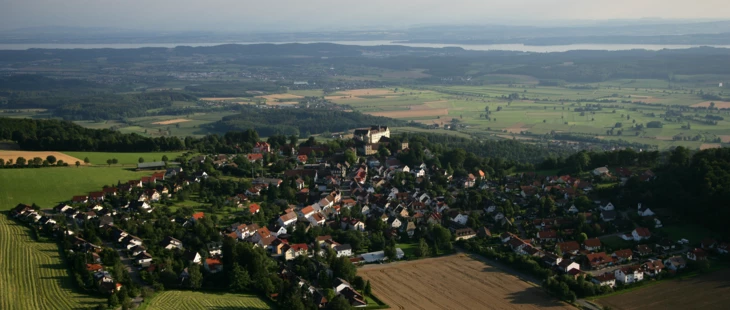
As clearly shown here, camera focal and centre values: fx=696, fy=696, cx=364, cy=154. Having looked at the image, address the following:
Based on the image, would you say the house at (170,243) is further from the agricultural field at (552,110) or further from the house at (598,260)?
the agricultural field at (552,110)

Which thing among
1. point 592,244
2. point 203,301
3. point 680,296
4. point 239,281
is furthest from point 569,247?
point 203,301

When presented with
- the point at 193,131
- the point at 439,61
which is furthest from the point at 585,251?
the point at 439,61

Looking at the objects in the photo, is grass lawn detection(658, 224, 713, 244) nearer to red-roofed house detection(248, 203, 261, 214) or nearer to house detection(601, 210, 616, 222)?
house detection(601, 210, 616, 222)

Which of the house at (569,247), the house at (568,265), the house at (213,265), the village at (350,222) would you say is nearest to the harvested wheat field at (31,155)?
the village at (350,222)

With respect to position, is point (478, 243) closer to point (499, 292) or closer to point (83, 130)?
point (499, 292)

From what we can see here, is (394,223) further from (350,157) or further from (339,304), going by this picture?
(350,157)
